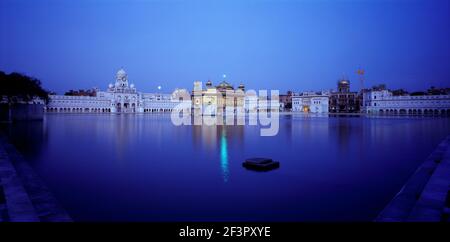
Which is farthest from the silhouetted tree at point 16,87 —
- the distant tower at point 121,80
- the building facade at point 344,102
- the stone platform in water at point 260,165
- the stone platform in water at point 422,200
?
the building facade at point 344,102

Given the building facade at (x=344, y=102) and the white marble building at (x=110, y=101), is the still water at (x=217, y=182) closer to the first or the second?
the white marble building at (x=110, y=101)

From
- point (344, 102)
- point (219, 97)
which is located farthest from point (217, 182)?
point (344, 102)

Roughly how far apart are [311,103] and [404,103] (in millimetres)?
23635

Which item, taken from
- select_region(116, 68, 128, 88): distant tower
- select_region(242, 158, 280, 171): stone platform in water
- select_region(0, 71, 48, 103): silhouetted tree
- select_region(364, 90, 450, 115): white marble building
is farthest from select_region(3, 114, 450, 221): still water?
select_region(116, 68, 128, 88): distant tower

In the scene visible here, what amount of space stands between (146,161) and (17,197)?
3.93 m

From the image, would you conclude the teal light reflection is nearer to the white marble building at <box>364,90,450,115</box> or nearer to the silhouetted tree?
the silhouetted tree

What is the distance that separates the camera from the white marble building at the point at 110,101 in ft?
226

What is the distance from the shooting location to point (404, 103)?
70312 millimetres

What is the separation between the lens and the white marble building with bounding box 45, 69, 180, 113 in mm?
68875

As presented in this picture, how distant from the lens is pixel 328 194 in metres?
5.32

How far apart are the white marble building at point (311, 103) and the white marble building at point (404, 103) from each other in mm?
10905

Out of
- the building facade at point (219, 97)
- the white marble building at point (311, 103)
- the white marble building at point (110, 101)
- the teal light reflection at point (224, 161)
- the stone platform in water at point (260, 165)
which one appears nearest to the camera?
the teal light reflection at point (224, 161)
